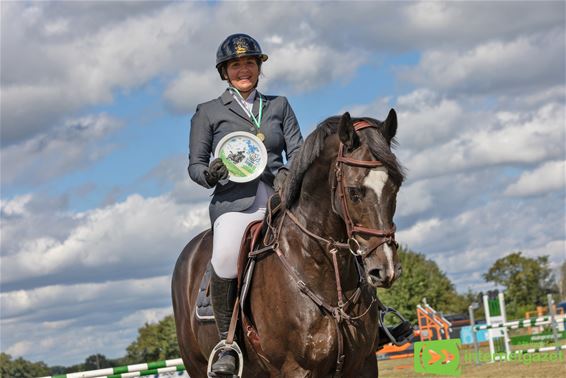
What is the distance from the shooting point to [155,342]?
213 feet

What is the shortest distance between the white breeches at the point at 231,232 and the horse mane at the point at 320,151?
645mm

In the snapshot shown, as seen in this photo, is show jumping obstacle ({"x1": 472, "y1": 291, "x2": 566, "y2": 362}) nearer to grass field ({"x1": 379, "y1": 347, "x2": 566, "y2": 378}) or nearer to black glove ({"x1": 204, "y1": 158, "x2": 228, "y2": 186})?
grass field ({"x1": 379, "y1": 347, "x2": 566, "y2": 378})

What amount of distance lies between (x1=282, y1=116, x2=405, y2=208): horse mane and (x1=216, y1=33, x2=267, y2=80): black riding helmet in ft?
4.39

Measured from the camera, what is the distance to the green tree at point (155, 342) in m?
59.4

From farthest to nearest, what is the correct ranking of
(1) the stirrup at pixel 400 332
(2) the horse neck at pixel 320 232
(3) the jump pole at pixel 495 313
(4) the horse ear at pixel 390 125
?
(3) the jump pole at pixel 495 313 → (1) the stirrup at pixel 400 332 → (2) the horse neck at pixel 320 232 → (4) the horse ear at pixel 390 125

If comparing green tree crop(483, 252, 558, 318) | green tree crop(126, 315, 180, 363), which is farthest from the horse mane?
green tree crop(483, 252, 558, 318)

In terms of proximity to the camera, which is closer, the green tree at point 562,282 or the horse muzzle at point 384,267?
the horse muzzle at point 384,267

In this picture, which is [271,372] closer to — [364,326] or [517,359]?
[364,326]

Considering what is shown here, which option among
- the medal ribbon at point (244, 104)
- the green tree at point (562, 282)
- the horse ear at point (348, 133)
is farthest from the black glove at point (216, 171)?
the green tree at point (562, 282)

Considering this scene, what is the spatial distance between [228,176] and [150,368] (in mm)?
7738

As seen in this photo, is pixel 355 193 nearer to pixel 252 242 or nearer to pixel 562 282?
pixel 252 242

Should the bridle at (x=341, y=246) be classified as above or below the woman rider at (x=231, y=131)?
below

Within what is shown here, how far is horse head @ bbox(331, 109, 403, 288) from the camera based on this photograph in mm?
5883

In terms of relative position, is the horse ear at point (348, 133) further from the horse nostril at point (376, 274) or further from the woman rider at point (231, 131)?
the woman rider at point (231, 131)
